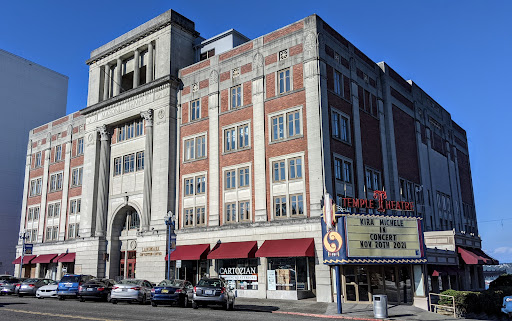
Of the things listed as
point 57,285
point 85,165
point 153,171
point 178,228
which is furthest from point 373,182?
point 85,165

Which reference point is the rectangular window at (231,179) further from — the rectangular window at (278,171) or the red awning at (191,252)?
the red awning at (191,252)

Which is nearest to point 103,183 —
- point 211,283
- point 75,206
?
point 75,206

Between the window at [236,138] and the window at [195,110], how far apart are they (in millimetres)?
4064

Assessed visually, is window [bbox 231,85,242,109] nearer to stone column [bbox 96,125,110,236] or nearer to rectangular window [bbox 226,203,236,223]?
rectangular window [bbox 226,203,236,223]

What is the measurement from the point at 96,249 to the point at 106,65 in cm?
2021

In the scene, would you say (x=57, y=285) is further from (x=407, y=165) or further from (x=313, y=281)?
(x=407, y=165)

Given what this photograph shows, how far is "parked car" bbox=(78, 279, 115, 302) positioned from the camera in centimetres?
2905

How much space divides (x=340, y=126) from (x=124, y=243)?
25.6 m

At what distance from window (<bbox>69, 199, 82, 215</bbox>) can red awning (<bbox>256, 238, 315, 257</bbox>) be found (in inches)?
1084

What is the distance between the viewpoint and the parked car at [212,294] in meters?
24.6

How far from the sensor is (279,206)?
115 feet

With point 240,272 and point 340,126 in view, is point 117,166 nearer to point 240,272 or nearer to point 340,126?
point 240,272

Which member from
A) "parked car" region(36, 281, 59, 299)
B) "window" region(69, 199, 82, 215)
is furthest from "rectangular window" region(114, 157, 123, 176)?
"parked car" region(36, 281, 59, 299)

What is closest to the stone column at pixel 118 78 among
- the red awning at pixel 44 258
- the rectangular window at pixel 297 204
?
the red awning at pixel 44 258
